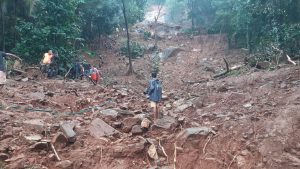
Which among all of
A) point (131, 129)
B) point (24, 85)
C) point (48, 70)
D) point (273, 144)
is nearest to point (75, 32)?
point (48, 70)

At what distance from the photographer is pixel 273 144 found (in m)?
6.70

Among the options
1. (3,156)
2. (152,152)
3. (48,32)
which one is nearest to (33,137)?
(3,156)

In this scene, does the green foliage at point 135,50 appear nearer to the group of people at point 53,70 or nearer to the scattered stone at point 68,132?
the group of people at point 53,70

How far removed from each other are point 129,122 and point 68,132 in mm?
1633

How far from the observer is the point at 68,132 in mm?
7270

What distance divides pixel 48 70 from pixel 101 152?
8498mm

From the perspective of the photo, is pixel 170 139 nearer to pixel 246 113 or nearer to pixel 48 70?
pixel 246 113

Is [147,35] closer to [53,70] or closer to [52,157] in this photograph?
[53,70]

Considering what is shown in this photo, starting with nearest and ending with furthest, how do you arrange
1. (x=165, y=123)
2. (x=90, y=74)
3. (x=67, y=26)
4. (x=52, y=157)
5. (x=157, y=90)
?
(x=52, y=157) → (x=165, y=123) → (x=157, y=90) → (x=90, y=74) → (x=67, y=26)

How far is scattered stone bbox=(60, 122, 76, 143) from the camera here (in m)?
7.17

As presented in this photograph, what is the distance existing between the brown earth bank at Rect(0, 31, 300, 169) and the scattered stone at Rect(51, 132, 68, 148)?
21 millimetres

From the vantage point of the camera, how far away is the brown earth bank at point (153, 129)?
6637mm

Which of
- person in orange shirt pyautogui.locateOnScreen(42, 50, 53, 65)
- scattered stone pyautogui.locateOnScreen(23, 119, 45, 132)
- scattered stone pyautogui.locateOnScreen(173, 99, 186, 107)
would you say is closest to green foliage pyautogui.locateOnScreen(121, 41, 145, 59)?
person in orange shirt pyautogui.locateOnScreen(42, 50, 53, 65)

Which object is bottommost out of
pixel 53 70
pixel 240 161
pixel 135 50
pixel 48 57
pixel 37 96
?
pixel 240 161
